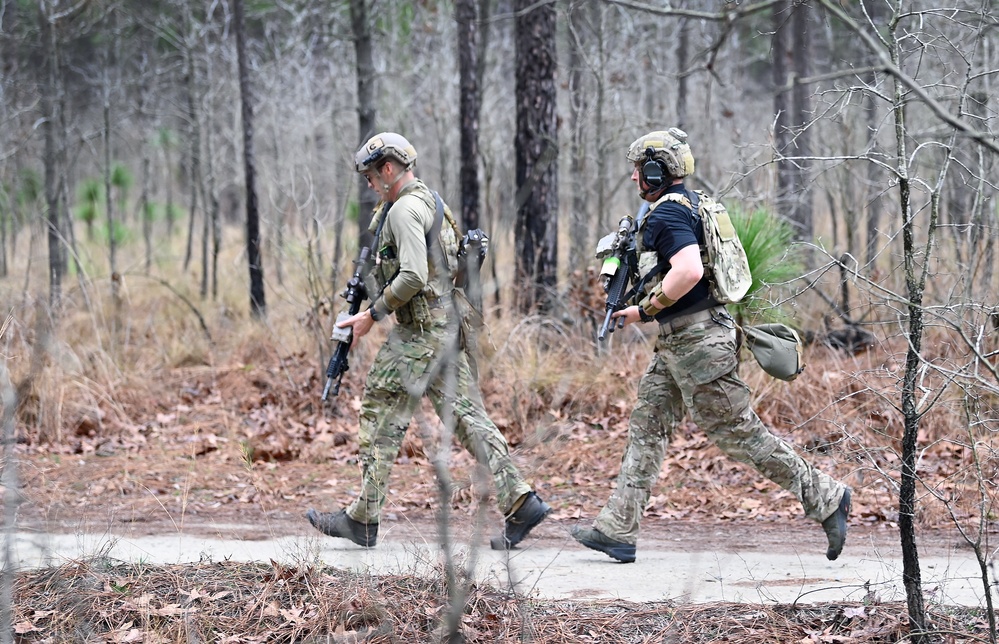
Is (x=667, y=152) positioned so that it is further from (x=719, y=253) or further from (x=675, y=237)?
(x=719, y=253)

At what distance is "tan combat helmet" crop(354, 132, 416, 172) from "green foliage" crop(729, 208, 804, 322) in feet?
7.97

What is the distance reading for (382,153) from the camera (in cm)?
487

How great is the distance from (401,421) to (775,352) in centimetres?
202

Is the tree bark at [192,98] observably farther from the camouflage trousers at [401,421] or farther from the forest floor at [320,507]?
the camouflage trousers at [401,421]

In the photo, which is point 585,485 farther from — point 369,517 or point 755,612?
point 755,612

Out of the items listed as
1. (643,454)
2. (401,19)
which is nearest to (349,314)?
(643,454)

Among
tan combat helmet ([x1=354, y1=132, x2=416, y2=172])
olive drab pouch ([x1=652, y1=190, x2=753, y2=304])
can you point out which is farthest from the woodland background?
tan combat helmet ([x1=354, y1=132, x2=416, y2=172])

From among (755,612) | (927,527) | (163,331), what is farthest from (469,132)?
(755,612)

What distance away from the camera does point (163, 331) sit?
10578 mm

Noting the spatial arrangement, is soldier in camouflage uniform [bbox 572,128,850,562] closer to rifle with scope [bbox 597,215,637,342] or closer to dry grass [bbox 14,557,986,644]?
rifle with scope [bbox 597,215,637,342]

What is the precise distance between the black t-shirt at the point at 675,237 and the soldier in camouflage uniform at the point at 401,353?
3.57 ft

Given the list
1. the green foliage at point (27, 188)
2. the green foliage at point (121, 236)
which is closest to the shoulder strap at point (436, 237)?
the green foliage at point (121, 236)

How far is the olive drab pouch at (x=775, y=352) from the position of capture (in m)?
4.67

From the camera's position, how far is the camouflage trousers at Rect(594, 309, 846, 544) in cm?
452
